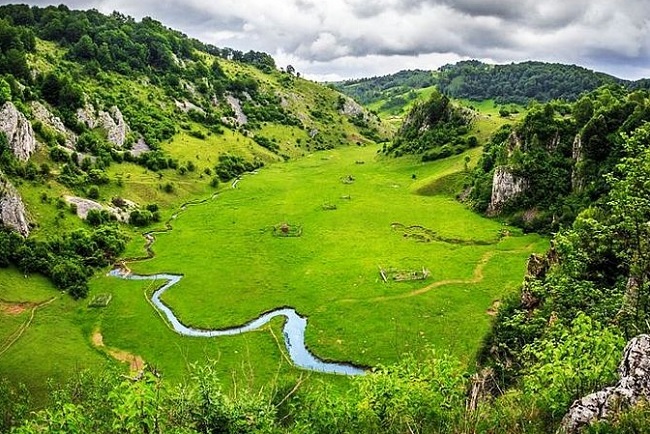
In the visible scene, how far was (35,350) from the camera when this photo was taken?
5819cm

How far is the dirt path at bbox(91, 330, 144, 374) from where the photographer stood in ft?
185

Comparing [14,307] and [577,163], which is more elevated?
[577,163]

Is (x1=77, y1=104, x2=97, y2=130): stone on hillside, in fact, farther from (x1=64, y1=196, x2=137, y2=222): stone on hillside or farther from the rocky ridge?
the rocky ridge

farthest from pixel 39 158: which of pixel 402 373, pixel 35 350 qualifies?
pixel 402 373

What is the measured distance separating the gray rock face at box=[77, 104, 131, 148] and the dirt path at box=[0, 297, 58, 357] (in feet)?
256

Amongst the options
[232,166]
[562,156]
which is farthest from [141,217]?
[562,156]

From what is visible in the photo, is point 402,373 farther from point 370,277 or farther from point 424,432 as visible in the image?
point 370,277

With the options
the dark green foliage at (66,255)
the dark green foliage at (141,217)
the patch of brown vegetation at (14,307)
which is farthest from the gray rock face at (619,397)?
the dark green foliage at (141,217)

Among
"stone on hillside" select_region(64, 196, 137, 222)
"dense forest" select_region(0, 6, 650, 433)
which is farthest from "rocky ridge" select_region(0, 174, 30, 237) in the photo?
"stone on hillside" select_region(64, 196, 137, 222)

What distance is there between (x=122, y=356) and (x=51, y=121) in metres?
84.3

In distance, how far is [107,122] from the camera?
143 metres

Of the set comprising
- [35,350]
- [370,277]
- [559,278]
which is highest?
[559,278]

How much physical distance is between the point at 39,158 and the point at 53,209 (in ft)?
70.2

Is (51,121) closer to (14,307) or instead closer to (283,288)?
(14,307)
